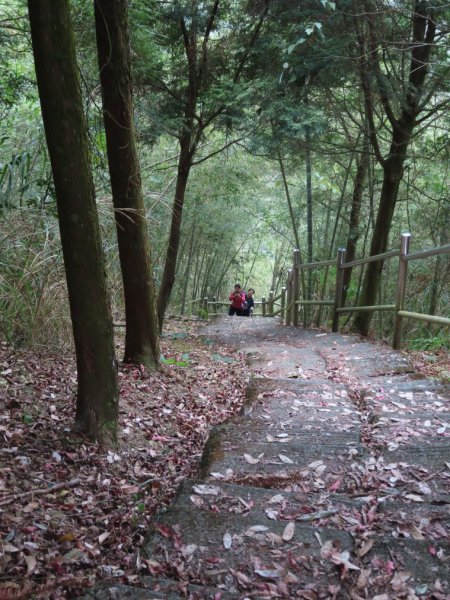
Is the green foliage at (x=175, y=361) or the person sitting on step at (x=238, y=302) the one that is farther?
the person sitting on step at (x=238, y=302)

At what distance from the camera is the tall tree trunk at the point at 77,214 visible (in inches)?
104

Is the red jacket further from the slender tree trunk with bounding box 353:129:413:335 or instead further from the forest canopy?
the slender tree trunk with bounding box 353:129:413:335

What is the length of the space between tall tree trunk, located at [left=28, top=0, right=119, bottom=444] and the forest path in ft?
2.34

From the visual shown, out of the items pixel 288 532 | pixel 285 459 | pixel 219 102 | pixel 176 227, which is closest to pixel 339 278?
pixel 176 227

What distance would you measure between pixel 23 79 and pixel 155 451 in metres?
4.94

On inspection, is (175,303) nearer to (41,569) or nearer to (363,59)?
(363,59)

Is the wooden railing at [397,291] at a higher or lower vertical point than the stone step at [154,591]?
higher

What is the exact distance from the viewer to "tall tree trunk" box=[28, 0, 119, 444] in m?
2.63

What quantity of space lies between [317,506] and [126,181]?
3098 mm

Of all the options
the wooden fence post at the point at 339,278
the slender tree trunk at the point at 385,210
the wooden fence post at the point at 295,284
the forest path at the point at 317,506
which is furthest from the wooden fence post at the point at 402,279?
the wooden fence post at the point at 295,284

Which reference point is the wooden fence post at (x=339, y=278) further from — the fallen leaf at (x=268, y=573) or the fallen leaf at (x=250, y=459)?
the fallen leaf at (x=268, y=573)

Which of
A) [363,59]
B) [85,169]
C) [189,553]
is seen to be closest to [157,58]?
[363,59]

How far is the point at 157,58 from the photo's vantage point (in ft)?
21.2

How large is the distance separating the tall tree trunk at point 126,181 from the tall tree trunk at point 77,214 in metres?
1.13
